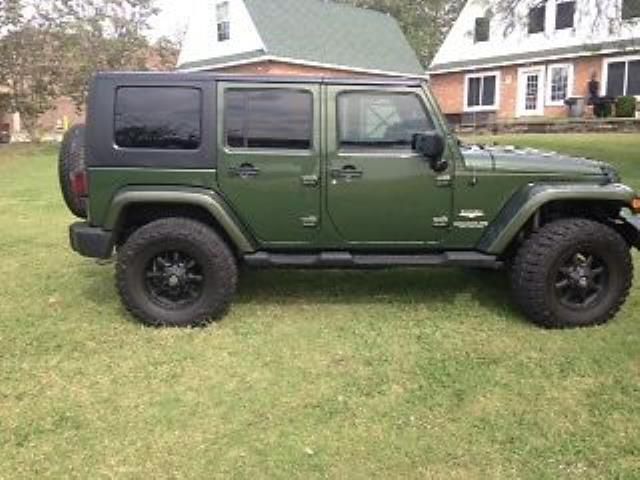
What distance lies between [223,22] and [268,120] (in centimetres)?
2761

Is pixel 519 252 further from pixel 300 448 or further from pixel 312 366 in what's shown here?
pixel 300 448

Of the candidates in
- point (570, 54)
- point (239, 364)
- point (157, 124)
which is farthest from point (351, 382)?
point (570, 54)

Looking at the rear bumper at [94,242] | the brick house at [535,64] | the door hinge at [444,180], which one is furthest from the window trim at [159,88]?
the brick house at [535,64]

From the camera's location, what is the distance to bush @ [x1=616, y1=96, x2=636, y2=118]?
24391 mm

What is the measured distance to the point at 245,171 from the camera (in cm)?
559

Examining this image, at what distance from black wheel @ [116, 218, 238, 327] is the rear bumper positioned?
0.11m

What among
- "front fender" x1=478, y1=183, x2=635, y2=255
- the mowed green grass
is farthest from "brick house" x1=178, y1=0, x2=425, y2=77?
"front fender" x1=478, y1=183, x2=635, y2=255

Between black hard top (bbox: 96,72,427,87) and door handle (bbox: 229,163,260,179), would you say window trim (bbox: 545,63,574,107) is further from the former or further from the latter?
door handle (bbox: 229,163,260,179)

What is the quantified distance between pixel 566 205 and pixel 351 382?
2404mm

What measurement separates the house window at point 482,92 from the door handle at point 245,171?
28.2 metres

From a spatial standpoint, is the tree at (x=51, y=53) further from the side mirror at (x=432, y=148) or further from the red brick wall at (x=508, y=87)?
the side mirror at (x=432, y=148)

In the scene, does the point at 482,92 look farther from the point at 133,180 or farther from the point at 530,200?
the point at 133,180

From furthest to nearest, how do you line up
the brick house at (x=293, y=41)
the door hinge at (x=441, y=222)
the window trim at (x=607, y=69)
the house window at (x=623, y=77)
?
1. the brick house at (x=293, y=41)
2. the house window at (x=623, y=77)
3. the window trim at (x=607, y=69)
4. the door hinge at (x=441, y=222)

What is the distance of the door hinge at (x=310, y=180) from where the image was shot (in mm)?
5609
